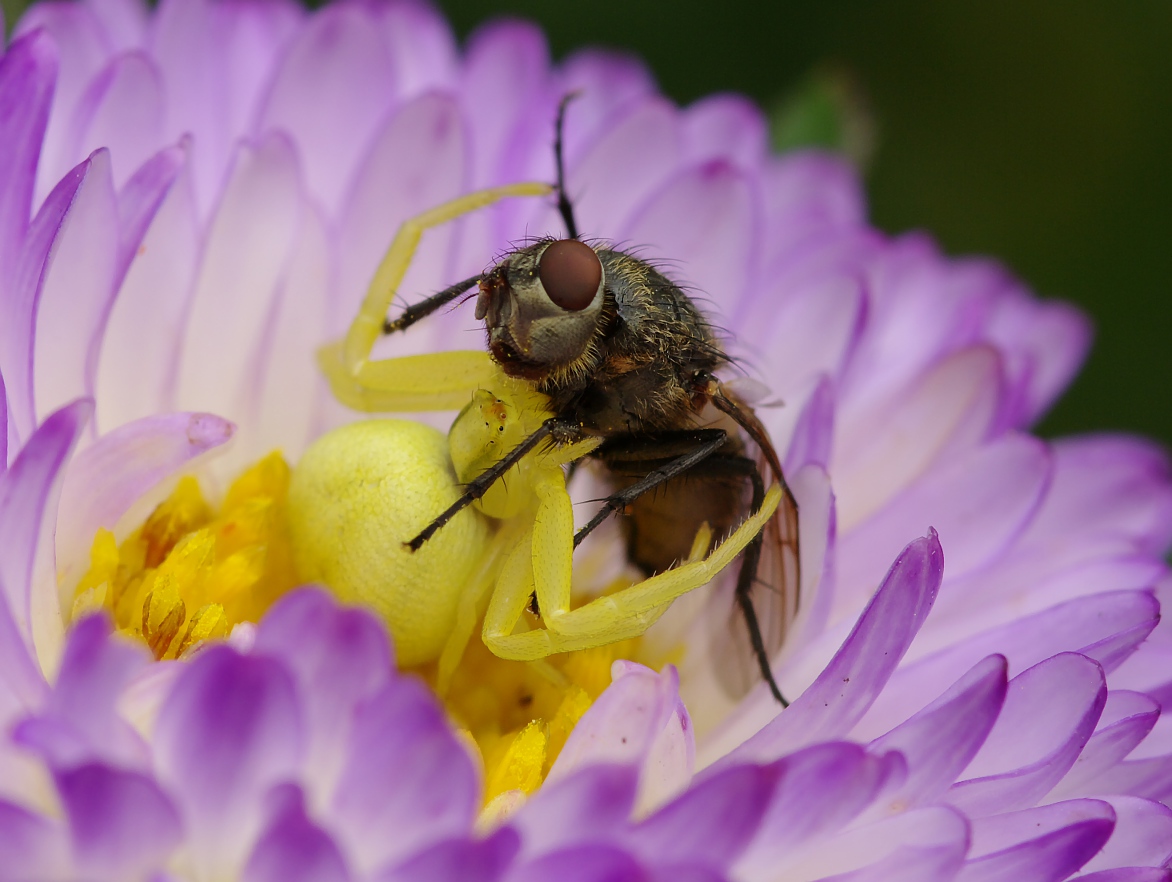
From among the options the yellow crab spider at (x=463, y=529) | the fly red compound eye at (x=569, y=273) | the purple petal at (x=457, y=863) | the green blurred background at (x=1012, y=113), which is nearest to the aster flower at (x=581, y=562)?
the purple petal at (x=457, y=863)

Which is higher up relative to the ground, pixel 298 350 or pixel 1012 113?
pixel 298 350

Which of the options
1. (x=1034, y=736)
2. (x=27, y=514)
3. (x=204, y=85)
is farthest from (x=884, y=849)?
(x=204, y=85)

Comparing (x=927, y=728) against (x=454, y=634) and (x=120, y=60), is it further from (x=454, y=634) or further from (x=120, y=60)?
(x=120, y=60)

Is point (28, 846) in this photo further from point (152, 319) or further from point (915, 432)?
point (915, 432)

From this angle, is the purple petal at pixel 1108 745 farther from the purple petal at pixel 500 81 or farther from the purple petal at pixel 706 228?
the purple petal at pixel 500 81

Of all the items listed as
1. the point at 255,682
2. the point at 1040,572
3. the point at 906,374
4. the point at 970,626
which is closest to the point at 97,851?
the point at 255,682

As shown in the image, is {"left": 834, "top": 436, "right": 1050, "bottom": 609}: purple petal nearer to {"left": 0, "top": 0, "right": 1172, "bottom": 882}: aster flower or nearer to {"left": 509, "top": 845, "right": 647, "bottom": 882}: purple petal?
{"left": 0, "top": 0, "right": 1172, "bottom": 882}: aster flower
